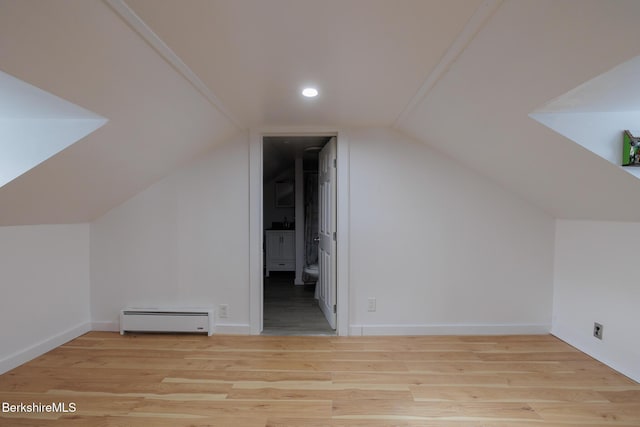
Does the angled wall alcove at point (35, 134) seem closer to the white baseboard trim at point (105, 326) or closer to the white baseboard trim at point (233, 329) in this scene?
the white baseboard trim at point (105, 326)

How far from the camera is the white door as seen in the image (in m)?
3.18

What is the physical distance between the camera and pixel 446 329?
308cm

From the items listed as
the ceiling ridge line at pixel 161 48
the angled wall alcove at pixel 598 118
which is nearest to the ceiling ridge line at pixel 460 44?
the angled wall alcove at pixel 598 118

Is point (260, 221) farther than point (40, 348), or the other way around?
point (260, 221)

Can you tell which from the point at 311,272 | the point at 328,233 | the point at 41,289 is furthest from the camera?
the point at 311,272

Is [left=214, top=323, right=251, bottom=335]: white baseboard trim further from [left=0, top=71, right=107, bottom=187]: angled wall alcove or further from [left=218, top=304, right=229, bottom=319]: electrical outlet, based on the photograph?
[left=0, top=71, right=107, bottom=187]: angled wall alcove

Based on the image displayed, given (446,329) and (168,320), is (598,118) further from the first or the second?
(168,320)

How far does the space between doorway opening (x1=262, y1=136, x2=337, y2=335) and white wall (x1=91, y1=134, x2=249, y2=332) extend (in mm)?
565

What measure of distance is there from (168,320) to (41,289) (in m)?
1.05

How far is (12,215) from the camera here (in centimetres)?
230

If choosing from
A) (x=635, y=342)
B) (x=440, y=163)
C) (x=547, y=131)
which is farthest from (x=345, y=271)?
(x=635, y=342)

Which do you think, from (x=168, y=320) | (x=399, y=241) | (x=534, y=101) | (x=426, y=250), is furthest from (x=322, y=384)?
(x=534, y=101)

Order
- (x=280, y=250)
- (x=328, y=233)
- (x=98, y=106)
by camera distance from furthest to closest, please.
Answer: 1. (x=280, y=250)
2. (x=328, y=233)
3. (x=98, y=106)

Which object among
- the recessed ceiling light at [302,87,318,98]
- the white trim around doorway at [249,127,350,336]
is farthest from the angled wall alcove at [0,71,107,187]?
the white trim around doorway at [249,127,350,336]
